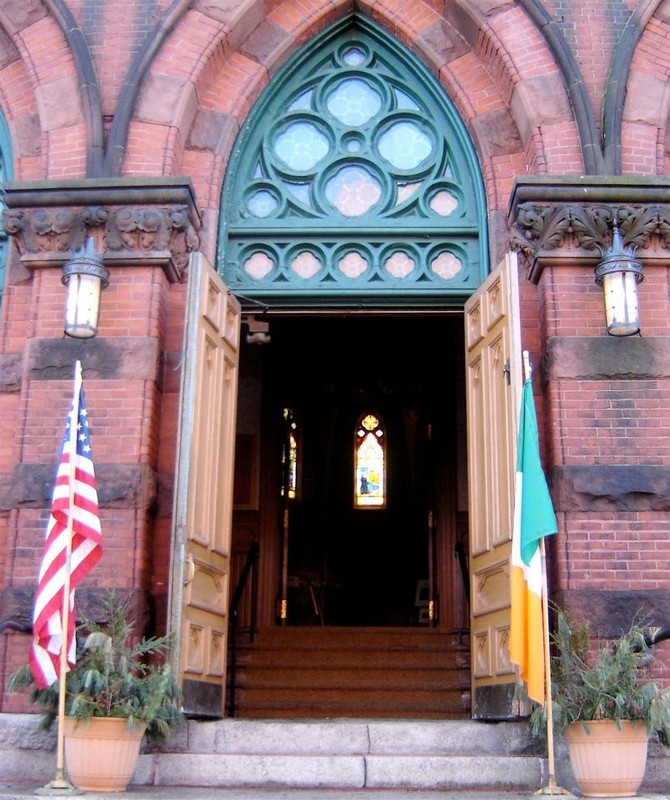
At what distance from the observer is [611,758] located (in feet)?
19.8

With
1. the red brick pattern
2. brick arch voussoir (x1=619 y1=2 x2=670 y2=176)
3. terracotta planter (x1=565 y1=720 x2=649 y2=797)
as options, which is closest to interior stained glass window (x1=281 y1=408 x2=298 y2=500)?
the red brick pattern

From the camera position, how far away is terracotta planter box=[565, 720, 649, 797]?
604cm

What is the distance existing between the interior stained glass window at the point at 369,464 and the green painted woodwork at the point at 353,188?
11079mm

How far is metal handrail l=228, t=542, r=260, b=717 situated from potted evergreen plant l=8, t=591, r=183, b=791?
403 cm

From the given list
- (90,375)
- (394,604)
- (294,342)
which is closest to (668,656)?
(90,375)

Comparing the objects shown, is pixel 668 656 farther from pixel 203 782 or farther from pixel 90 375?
pixel 90 375

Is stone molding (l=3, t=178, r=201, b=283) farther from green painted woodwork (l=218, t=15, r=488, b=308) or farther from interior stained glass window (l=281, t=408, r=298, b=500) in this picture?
interior stained glass window (l=281, t=408, r=298, b=500)

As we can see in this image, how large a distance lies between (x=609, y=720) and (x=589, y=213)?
3829 millimetres

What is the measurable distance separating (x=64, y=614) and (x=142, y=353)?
92.1 inches

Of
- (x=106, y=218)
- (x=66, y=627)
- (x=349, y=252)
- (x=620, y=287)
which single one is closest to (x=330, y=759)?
(x=66, y=627)

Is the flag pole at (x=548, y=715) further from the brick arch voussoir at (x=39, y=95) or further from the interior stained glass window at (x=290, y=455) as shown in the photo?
the interior stained glass window at (x=290, y=455)

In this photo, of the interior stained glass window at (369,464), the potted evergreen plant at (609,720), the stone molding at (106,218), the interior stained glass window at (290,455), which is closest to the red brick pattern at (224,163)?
the stone molding at (106,218)

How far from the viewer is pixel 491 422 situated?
7.98 m

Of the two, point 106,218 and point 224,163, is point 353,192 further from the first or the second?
point 106,218
